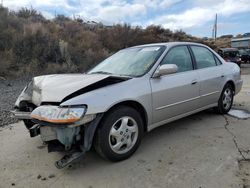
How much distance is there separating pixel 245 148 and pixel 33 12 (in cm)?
1829

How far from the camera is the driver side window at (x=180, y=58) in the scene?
398 cm

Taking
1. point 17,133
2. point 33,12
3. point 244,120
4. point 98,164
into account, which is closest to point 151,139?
point 98,164

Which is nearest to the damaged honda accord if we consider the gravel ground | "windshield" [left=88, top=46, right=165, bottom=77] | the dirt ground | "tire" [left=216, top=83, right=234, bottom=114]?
"windshield" [left=88, top=46, right=165, bottom=77]

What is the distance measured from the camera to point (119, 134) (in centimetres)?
319

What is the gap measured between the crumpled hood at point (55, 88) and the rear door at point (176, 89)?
901 mm

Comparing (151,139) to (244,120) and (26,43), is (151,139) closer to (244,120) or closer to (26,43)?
(244,120)

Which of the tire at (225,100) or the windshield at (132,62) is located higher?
the windshield at (132,62)

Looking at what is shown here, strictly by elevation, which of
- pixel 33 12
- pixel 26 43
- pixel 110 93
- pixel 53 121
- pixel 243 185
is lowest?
pixel 243 185

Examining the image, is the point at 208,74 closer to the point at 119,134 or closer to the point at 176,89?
the point at 176,89

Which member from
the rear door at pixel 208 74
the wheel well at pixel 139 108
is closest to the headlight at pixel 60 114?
the wheel well at pixel 139 108

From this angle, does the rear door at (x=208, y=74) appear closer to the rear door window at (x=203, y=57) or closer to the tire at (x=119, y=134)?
the rear door window at (x=203, y=57)

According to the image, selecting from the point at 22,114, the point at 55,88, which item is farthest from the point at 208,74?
the point at 22,114

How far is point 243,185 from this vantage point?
2605 millimetres

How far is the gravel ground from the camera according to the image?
5.32 metres
